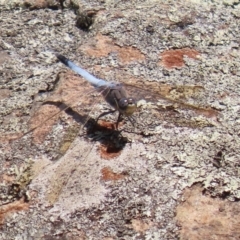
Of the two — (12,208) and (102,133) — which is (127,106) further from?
(12,208)

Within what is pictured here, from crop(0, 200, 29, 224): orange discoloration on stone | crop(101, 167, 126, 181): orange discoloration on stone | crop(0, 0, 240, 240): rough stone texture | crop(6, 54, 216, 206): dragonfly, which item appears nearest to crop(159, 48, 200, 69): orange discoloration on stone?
crop(0, 0, 240, 240): rough stone texture

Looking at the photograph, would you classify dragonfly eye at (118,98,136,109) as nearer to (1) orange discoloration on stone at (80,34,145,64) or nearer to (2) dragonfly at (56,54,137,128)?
(2) dragonfly at (56,54,137,128)

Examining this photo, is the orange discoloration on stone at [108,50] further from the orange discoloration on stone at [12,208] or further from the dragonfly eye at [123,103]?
the orange discoloration on stone at [12,208]

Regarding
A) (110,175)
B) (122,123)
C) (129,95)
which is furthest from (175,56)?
(110,175)

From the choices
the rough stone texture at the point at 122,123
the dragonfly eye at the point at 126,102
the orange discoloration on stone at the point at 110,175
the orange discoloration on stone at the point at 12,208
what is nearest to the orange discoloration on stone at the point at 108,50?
the rough stone texture at the point at 122,123

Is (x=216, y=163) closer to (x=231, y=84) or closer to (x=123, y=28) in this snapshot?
(x=231, y=84)

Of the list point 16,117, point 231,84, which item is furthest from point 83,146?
point 231,84
